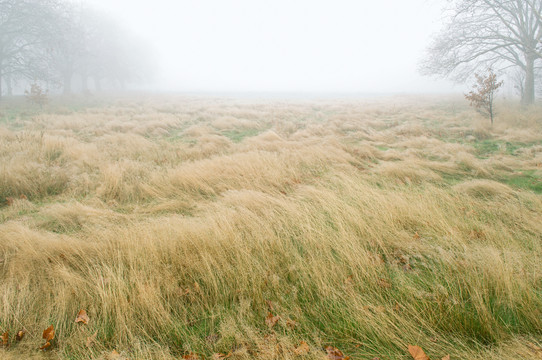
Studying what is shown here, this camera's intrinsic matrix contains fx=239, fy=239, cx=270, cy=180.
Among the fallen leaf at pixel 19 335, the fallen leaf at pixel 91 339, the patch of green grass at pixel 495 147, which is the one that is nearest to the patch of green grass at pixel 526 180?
the patch of green grass at pixel 495 147

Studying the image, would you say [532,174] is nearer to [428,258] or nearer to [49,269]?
[428,258]

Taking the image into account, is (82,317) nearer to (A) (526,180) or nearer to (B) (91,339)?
(B) (91,339)

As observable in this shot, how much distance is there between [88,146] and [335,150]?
6994 millimetres

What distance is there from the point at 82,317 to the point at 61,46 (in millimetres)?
30476

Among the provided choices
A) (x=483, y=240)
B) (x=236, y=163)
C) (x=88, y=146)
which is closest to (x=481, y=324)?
(x=483, y=240)

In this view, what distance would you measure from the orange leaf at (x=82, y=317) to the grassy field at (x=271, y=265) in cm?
4

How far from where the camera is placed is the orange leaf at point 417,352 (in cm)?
139

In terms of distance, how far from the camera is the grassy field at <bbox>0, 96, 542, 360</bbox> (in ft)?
5.25

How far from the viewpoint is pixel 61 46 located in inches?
877

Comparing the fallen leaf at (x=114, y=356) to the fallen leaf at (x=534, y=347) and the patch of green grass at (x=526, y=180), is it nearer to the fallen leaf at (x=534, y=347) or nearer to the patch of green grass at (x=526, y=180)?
the fallen leaf at (x=534, y=347)

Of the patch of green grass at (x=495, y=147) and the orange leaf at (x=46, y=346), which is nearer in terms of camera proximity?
the orange leaf at (x=46, y=346)

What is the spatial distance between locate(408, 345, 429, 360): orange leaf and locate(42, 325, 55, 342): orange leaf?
7.75 feet

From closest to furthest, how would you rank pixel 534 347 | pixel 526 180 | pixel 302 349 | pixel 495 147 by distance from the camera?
pixel 534 347
pixel 302 349
pixel 526 180
pixel 495 147

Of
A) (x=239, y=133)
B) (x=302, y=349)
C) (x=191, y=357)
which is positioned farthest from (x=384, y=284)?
(x=239, y=133)
